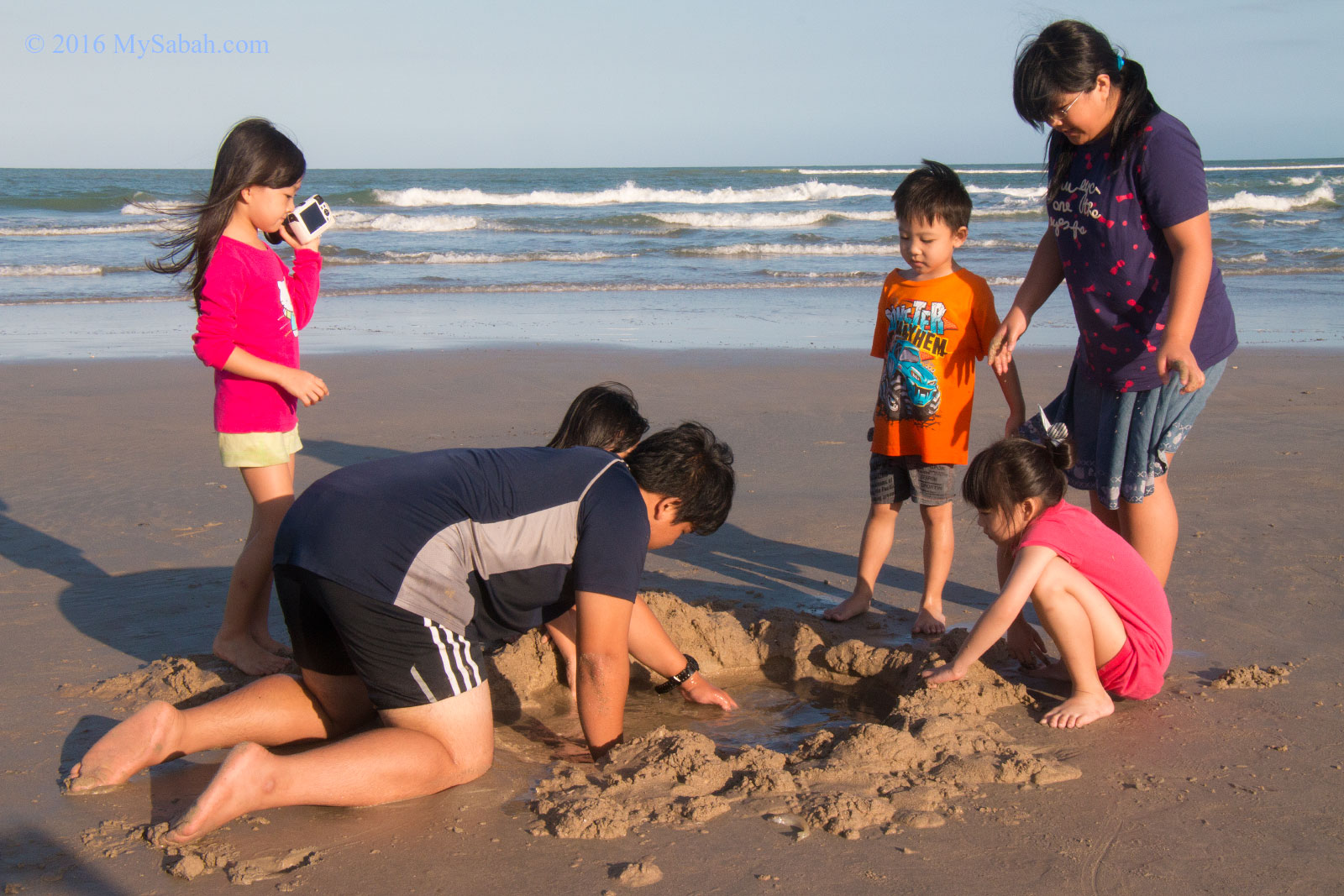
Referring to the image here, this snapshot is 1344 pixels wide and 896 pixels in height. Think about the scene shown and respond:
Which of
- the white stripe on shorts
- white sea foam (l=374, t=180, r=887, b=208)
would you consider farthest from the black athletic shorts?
white sea foam (l=374, t=180, r=887, b=208)

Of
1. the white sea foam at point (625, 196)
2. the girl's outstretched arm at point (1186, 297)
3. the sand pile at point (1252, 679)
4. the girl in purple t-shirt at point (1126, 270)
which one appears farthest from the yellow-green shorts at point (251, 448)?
the white sea foam at point (625, 196)

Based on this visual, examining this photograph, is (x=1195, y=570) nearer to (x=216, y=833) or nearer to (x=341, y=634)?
(x=341, y=634)

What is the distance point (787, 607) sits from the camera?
3.82 m

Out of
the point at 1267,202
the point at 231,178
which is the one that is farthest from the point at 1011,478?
the point at 1267,202

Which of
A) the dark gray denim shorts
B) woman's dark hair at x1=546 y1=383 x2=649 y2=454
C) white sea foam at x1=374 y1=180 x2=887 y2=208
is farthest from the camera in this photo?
white sea foam at x1=374 y1=180 x2=887 y2=208

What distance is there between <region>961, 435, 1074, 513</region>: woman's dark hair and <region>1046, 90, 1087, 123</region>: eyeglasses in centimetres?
93

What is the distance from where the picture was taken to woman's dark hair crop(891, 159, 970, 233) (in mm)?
3482

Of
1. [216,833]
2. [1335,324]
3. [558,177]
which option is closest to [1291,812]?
[216,833]

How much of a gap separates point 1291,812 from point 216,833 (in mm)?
2398

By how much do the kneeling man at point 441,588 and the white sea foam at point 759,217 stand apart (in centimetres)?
2209

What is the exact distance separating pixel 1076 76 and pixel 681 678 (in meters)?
2.04

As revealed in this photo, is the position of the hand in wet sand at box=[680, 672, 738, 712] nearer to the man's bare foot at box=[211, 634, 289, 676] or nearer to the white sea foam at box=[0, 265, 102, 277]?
the man's bare foot at box=[211, 634, 289, 676]

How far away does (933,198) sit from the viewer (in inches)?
138

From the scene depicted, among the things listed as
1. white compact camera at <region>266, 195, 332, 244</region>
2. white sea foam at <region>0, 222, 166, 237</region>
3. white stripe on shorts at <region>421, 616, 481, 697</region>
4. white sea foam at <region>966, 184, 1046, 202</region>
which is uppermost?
white sea foam at <region>966, 184, 1046, 202</region>
